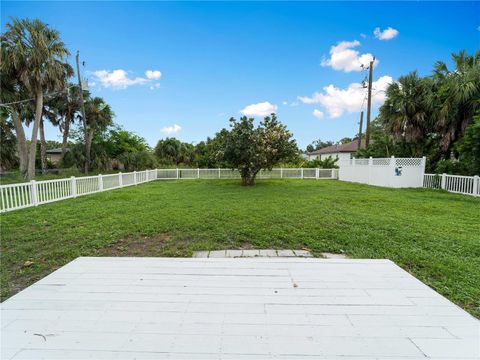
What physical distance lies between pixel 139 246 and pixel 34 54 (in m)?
13.1

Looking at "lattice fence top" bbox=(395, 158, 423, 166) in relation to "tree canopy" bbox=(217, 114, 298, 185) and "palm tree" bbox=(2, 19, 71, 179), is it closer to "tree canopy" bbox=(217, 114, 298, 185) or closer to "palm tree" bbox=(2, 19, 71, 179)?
"tree canopy" bbox=(217, 114, 298, 185)

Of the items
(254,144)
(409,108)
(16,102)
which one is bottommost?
(254,144)

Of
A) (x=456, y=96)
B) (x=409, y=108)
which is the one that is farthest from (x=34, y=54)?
(x=456, y=96)

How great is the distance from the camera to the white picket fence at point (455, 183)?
26.1ft

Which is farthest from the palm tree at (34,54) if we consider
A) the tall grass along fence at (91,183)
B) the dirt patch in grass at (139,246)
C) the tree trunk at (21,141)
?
the dirt patch in grass at (139,246)

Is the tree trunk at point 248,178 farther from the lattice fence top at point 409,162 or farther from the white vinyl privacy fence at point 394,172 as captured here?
the lattice fence top at point 409,162

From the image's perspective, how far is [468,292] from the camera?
2.21m

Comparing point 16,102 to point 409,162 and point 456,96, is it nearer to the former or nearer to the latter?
point 409,162

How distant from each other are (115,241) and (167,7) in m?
7.49

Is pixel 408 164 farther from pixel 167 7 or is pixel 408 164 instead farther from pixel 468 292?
pixel 167 7

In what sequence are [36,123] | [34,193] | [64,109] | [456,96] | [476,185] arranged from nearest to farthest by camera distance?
[34,193], [476,185], [456,96], [36,123], [64,109]

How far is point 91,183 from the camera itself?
8.79 meters

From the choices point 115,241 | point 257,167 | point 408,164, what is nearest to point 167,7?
point 257,167

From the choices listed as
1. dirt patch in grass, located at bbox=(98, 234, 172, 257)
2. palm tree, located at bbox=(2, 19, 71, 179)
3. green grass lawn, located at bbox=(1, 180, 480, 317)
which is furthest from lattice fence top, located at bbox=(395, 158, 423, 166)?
palm tree, located at bbox=(2, 19, 71, 179)
